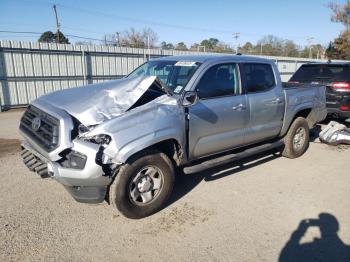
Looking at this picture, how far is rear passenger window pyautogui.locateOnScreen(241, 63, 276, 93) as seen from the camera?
189 inches

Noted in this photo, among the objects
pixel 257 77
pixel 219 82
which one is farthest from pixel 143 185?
pixel 257 77

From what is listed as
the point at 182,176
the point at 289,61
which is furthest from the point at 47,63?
the point at 289,61

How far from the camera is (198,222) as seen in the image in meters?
3.60

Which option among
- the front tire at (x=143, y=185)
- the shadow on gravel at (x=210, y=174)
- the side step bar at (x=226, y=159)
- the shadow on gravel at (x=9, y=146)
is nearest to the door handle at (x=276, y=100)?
the side step bar at (x=226, y=159)

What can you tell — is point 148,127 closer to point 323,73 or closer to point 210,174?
point 210,174

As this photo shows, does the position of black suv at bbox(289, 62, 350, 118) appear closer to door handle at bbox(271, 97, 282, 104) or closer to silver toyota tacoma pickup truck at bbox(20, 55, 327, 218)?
door handle at bbox(271, 97, 282, 104)

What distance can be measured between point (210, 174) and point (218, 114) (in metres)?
1.27

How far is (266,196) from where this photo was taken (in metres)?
4.34

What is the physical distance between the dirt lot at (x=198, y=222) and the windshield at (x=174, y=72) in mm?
1530

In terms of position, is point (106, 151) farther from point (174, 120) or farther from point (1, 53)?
point (1, 53)

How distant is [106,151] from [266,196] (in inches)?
97.2

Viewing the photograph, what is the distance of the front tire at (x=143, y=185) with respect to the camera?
11.1 ft

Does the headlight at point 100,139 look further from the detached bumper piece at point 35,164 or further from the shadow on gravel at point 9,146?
the shadow on gravel at point 9,146

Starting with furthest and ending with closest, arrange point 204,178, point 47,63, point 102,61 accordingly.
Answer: point 102,61 → point 47,63 → point 204,178
